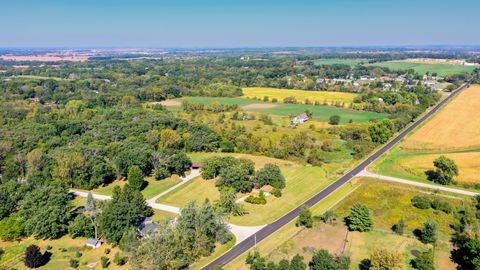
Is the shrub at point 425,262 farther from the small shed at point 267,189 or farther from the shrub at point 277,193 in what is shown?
the small shed at point 267,189

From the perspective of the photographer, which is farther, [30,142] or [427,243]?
[30,142]

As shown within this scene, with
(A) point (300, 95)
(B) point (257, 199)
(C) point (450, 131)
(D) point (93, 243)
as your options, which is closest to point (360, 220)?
(B) point (257, 199)

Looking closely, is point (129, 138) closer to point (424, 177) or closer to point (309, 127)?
point (309, 127)

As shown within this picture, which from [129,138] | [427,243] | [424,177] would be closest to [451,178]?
[424,177]

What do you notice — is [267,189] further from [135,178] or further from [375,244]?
[135,178]

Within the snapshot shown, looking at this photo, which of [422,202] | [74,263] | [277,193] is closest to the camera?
[74,263]

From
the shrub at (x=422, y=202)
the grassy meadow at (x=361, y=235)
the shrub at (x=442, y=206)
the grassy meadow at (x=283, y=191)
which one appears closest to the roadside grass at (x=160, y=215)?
the grassy meadow at (x=283, y=191)
